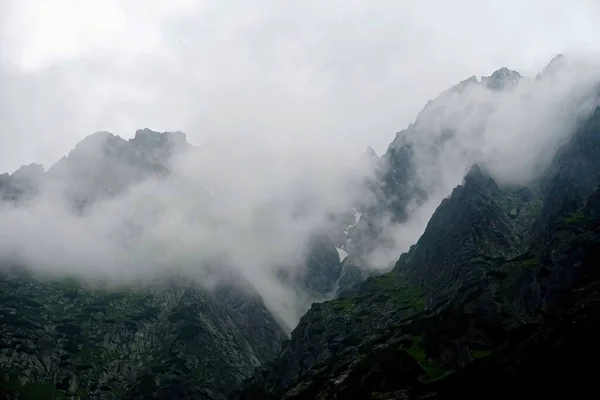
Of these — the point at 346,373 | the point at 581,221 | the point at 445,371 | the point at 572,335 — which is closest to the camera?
the point at 572,335

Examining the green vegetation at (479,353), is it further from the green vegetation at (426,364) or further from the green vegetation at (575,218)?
the green vegetation at (575,218)

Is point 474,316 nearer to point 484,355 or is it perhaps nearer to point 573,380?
point 484,355

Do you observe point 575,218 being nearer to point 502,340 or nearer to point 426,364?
point 502,340

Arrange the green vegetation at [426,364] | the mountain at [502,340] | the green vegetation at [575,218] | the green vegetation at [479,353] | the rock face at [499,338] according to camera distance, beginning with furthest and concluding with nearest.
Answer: the green vegetation at [575,218]
the green vegetation at [426,364]
the green vegetation at [479,353]
the rock face at [499,338]
the mountain at [502,340]

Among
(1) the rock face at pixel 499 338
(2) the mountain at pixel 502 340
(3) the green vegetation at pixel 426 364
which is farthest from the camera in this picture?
(3) the green vegetation at pixel 426 364

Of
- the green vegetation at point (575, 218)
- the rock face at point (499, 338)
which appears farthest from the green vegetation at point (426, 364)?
the green vegetation at point (575, 218)

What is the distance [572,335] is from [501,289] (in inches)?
2887

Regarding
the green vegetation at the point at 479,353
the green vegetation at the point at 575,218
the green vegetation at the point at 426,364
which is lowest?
the green vegetation at the point at 479,353

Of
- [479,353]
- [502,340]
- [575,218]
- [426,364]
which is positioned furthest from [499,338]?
[575,218]

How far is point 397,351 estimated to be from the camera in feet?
521

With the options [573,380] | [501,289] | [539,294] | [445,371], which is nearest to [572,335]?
[573,380]

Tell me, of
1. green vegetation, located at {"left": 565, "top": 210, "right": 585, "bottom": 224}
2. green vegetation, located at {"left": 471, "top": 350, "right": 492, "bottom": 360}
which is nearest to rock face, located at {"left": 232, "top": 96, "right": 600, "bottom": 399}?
green vegetation, located at {"left": 565, "top": 210, "right": 585, "bottom": 224}

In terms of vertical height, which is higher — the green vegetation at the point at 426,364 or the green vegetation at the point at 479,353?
the green vegetation at the point at 426,364

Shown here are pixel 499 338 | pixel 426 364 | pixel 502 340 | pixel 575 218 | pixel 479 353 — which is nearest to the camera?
pixel 479 353
